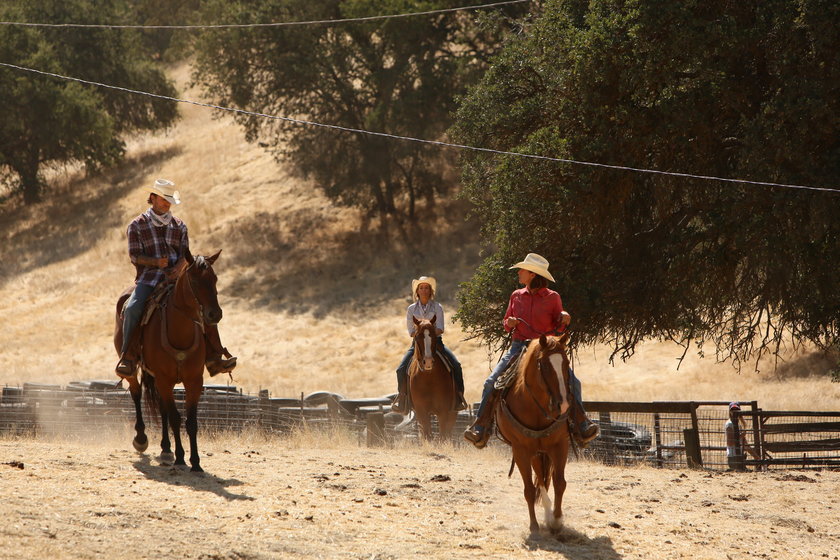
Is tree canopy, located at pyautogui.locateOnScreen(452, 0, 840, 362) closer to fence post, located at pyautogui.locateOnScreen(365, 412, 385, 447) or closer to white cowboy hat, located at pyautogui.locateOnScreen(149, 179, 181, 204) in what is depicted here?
fence post, located at pyautogui.locateOnScreen(365, 412, 385, 447)

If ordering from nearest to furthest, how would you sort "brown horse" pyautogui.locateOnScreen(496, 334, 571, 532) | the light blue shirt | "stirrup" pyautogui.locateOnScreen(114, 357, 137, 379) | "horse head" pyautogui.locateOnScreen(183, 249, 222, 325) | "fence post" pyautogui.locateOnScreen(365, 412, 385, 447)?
"brown horse" pyautogui.locateOnScreen(496, 334, 571, 532) → "horse head" pyautogui.locateOnScreen(183, 249, 222, 325) → "stirrup" pyautogui.locateOnScreen(114, 357, 137, 379) → the light blue shirt → "fence post" pyautogui.locateOnScreen(365, 412, 385, 447)

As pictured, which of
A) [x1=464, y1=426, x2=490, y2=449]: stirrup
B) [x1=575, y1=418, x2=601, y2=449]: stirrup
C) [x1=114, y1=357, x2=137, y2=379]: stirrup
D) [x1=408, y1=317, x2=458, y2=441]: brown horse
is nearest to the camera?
[x1=575, y1=418, x2=601, y2=449]: stirrup

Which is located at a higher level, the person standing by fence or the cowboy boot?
the cowboy boot

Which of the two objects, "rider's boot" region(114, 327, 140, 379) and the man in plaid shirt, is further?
the man in plaid shirt

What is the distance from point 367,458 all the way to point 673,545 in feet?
18.3

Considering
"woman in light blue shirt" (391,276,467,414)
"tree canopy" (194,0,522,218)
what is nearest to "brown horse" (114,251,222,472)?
"woman in light blue shirt" (391,276,467,414)

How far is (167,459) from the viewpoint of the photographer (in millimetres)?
12836

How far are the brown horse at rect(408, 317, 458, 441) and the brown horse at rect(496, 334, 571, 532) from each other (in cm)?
518

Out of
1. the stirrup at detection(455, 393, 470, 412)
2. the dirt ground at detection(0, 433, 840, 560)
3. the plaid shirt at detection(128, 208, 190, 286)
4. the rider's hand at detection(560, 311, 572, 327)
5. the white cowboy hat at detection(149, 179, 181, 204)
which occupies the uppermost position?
the white cowboy hat at detection(149, 179, 181, 204)

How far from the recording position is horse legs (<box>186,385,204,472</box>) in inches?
472

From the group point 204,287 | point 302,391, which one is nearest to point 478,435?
point 204,287

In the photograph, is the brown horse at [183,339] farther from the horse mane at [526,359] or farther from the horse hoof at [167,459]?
the horse mane at [526,359]

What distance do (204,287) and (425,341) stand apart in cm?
459

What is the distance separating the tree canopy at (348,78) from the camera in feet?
144
